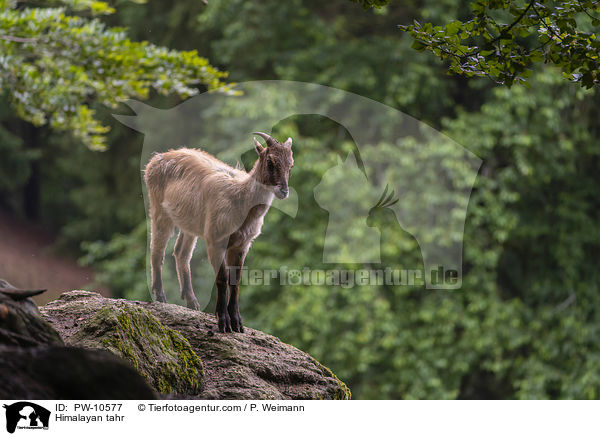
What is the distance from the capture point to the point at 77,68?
3795 mm

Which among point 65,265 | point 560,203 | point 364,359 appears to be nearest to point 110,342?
point 65,265

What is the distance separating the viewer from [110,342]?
6.22 feet

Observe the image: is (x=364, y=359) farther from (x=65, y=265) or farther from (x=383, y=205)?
(x=65, y=265)

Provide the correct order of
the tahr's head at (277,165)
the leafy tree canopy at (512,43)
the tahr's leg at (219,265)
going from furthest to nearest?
the tahr's leg at (219,265) → the tahr's head at (277,165) → the leafy tree canopy at (512,43)

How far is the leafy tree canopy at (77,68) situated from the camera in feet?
11.8
